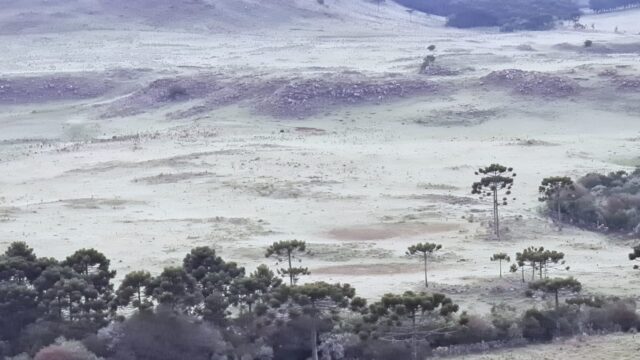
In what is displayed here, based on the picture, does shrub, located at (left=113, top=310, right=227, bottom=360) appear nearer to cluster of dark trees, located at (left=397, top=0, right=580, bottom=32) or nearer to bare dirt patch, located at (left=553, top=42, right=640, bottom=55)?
bare dirt patch, located at (left=553, top=42, right=640, bottom=55)

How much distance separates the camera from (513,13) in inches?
6895

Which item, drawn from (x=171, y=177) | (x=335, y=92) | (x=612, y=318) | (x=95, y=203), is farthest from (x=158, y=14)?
(x=612, y=318)

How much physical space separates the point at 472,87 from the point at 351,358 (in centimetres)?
5539

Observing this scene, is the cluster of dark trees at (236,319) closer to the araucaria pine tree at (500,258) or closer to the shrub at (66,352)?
the shrub at (66,352)

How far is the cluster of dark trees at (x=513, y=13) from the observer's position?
156750 mm

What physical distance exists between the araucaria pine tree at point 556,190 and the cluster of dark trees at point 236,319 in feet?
43.6

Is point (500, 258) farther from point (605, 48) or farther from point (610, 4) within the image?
point (610, 4)

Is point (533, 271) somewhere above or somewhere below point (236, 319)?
above

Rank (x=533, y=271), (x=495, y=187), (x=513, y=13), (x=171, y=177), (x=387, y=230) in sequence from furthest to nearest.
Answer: (x=513, y=13)
(x=171, y=177)
(x=387, y=230)
(x=495, y=187)
(x=533, y=271)

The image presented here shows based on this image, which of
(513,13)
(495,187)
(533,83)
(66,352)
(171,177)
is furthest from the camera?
(513,13)

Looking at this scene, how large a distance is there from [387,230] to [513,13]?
13803 centimetres

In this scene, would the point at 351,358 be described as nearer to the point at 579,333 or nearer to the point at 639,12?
the point at 579,333

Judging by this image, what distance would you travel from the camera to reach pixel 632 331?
29000mm

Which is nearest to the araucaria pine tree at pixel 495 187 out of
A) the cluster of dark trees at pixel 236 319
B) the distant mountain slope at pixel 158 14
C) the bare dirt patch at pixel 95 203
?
the cluster of dark trees at pixel 236 319
